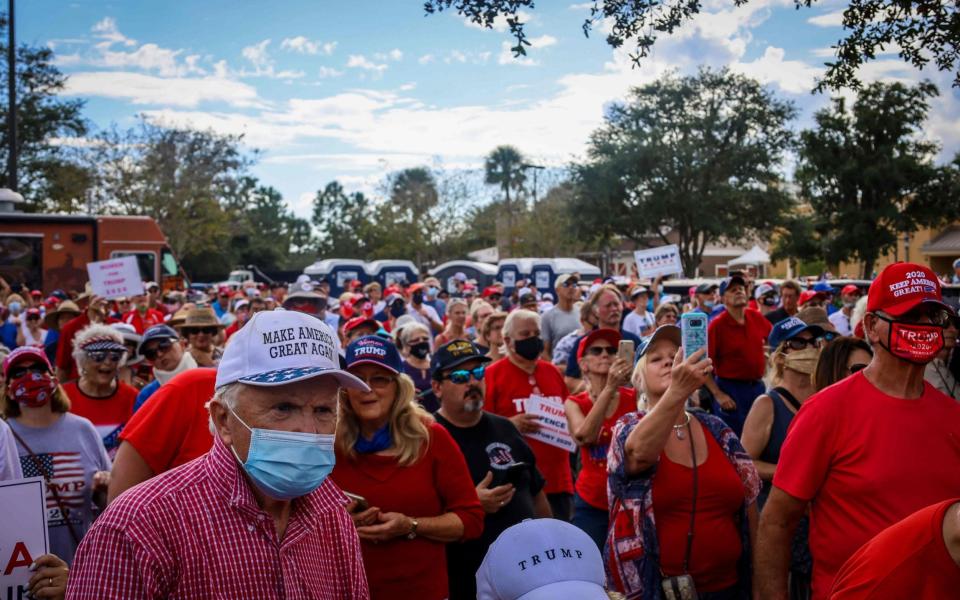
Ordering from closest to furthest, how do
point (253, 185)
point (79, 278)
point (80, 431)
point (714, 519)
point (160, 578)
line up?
1. point (160, 578)
2. point (714, 519)
3. point (80, 431)
4. point (79, 278)
5. point (253, 185)

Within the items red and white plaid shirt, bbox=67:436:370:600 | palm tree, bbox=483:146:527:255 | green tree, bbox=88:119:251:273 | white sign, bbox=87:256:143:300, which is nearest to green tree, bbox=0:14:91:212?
green tree, bbox=88:119:251:273

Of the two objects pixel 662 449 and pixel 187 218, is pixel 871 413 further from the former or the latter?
pixel 187 218

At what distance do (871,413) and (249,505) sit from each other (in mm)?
2253

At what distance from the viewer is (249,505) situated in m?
2.19

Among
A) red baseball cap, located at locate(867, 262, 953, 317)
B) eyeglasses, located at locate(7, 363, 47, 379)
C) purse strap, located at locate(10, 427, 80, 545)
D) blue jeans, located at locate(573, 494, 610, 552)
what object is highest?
red baseball cap, located at locate(867, 262, 953, 317)

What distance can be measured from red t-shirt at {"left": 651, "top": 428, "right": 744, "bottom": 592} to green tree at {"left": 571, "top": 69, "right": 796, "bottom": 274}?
42265mm

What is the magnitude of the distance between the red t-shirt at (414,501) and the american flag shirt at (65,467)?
1.85 meters

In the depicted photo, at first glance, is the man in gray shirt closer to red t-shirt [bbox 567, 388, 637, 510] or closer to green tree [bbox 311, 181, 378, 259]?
red t-shirt [bbox 567, 388, 637, 510]

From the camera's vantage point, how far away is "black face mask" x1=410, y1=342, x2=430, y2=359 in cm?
718

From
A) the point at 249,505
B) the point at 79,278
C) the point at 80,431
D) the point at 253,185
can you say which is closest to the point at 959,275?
the point at 80,431

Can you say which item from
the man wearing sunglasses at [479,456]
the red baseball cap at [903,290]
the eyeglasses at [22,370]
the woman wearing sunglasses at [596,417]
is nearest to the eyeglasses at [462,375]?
the man wearing sunglasses at [479,456]

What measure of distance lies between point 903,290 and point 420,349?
4.40 metres

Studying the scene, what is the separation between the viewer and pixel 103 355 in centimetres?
589

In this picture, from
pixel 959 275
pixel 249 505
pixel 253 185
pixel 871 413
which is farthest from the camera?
pixel 253 185
